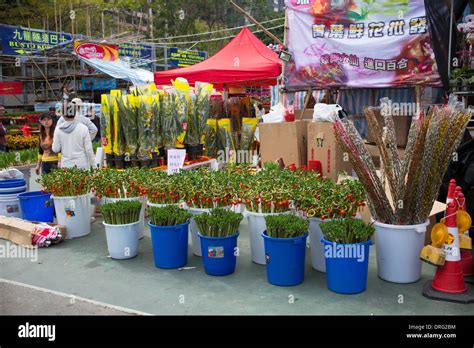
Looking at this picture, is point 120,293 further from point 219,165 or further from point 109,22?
point 109,22

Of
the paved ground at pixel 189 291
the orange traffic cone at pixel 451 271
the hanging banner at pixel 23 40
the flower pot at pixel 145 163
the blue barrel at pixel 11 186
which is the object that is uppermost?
the hanging banner at pixel 23 40

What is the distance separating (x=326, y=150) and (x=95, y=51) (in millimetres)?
13769

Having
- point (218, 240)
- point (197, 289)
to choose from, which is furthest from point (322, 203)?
point (197, 289)

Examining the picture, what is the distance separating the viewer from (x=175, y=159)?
654 centimetres

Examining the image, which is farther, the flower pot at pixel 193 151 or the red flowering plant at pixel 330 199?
the flower pot at pixel 193 151

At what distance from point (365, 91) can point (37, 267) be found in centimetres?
606

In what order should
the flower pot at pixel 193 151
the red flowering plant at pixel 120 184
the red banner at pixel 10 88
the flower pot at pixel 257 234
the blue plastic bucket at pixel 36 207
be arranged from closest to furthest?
the flower pot at pixel 257 234
the red flowering plant at pixel 120 184
the blue plastic bucket at pixel 36 207
the flower pot at pixel 193 151
the red banner at pixel 10 88

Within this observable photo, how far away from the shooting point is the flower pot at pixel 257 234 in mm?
4675

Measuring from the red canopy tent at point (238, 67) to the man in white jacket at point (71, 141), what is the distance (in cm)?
430

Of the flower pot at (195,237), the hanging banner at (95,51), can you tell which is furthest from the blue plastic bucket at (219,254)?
the hanging banner at (95,51)

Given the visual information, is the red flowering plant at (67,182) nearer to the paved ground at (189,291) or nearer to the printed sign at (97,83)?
the paved ground at (189,291)

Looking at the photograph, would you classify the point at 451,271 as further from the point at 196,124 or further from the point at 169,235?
the point at 196,124

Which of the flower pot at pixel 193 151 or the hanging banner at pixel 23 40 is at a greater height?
the hanging banner at pixel 23 40
